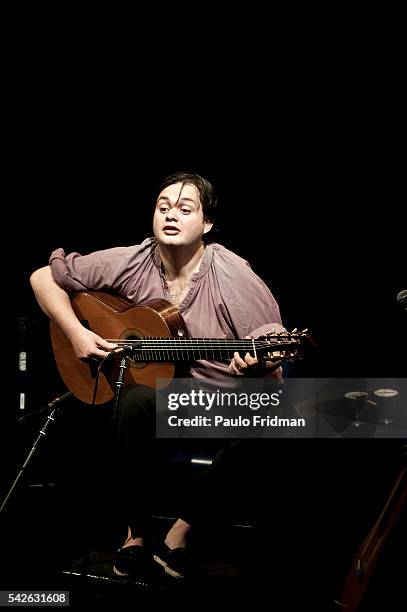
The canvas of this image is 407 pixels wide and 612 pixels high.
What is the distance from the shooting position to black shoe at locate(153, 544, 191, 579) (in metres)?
1.91

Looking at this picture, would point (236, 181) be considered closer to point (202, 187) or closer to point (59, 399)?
point (202, 187)

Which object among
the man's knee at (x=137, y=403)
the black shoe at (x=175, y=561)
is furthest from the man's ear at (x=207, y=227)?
the black shoe at (x=175, y=561)

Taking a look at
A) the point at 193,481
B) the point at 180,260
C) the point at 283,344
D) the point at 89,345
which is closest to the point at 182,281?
the point at 180,260

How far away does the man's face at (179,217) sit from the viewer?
7.62ft

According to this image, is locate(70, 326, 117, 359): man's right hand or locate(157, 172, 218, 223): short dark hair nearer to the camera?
locate(70, 326, 117, 359): man's right hand

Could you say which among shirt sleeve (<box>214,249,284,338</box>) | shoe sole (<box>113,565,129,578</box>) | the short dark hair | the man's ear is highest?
the short dark hair

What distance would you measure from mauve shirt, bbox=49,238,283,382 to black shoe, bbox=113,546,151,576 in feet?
2.06

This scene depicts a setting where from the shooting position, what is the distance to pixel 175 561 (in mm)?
1933

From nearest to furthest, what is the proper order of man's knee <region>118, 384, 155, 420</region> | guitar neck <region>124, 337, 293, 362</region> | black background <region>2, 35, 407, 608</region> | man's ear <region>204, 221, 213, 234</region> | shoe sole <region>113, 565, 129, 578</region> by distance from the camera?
shoe sole <region>113, 565, 129, 578</region>
man's knee <region>118, 384, 155, 420</region>
guitar neck <region>124, 337, 293, 362</region>
man's ear <region>204, 221, 213, 234</region>
black background <region>2, 35, 407, 608</region>

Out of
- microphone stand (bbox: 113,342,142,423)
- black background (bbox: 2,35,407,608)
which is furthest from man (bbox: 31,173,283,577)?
black background (bbox: 2,35,407,608)

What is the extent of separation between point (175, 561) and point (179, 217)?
3.96ft

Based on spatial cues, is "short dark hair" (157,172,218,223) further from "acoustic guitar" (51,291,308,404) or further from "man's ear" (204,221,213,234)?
"acoustic guitar" (51,291,308,404)

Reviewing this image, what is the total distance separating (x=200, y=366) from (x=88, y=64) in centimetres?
180

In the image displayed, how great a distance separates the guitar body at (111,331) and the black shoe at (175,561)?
21.8 inches
